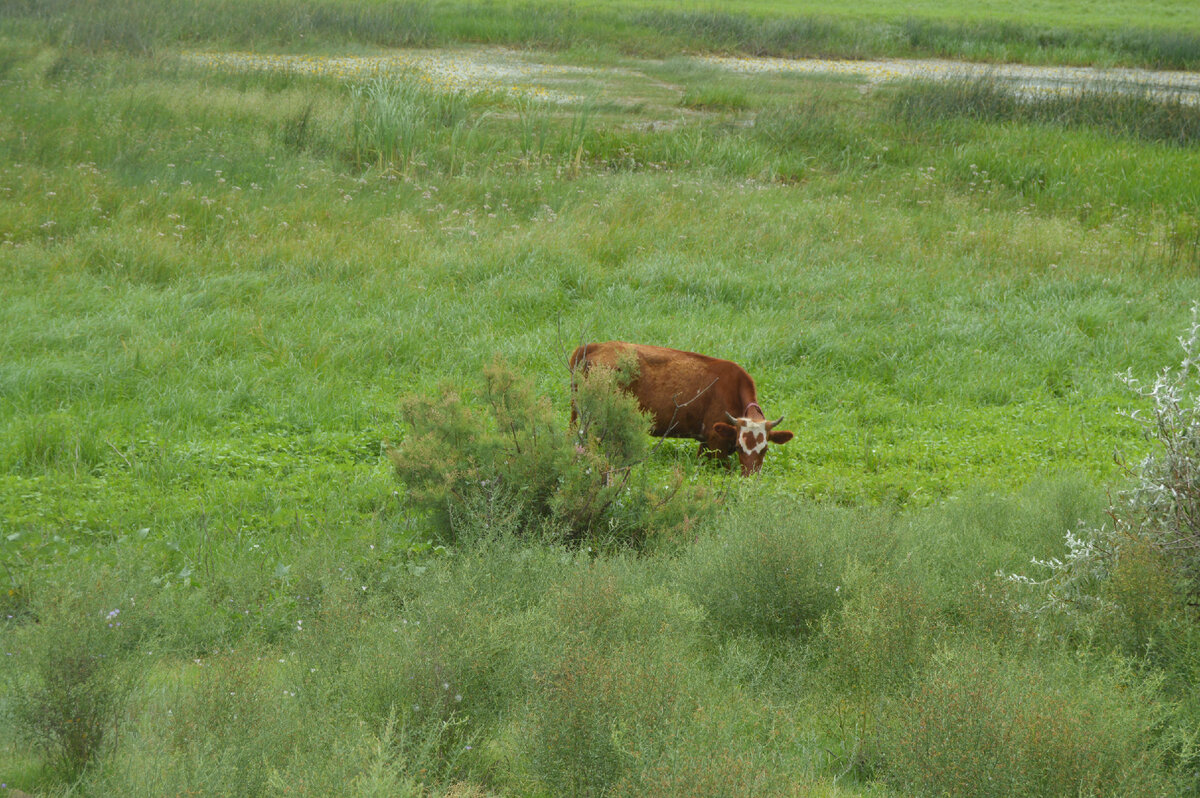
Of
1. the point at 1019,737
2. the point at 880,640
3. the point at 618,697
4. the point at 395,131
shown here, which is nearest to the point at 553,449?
the point at 880,640

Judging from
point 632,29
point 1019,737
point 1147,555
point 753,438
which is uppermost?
point 632,29

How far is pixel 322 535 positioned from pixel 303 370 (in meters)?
2.73

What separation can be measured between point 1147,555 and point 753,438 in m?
2.79

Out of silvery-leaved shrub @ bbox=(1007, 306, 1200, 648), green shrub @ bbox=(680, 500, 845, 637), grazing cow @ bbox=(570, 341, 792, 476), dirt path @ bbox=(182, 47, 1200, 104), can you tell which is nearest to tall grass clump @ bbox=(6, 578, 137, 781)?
green shrub @ bbox=(680, 500, 845, 637)

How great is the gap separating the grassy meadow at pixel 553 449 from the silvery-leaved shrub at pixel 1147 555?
0.10ft

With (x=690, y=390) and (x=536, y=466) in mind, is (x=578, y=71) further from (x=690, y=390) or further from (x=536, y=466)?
(x=536, y=466)

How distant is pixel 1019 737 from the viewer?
2885 millimetres

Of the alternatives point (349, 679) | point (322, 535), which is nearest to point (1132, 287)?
point (322, 535)

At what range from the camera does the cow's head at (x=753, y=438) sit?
6406 mm

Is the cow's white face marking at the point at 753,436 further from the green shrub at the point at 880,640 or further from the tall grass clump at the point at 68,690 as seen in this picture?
the tall grass clump at the point at 68,690

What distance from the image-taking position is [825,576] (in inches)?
169

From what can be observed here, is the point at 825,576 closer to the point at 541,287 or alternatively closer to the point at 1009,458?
the point at 1009,458

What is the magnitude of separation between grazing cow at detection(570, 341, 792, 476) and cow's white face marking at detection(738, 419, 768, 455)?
15 centimetres

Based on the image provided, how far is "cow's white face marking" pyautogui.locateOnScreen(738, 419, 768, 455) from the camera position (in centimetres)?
641
